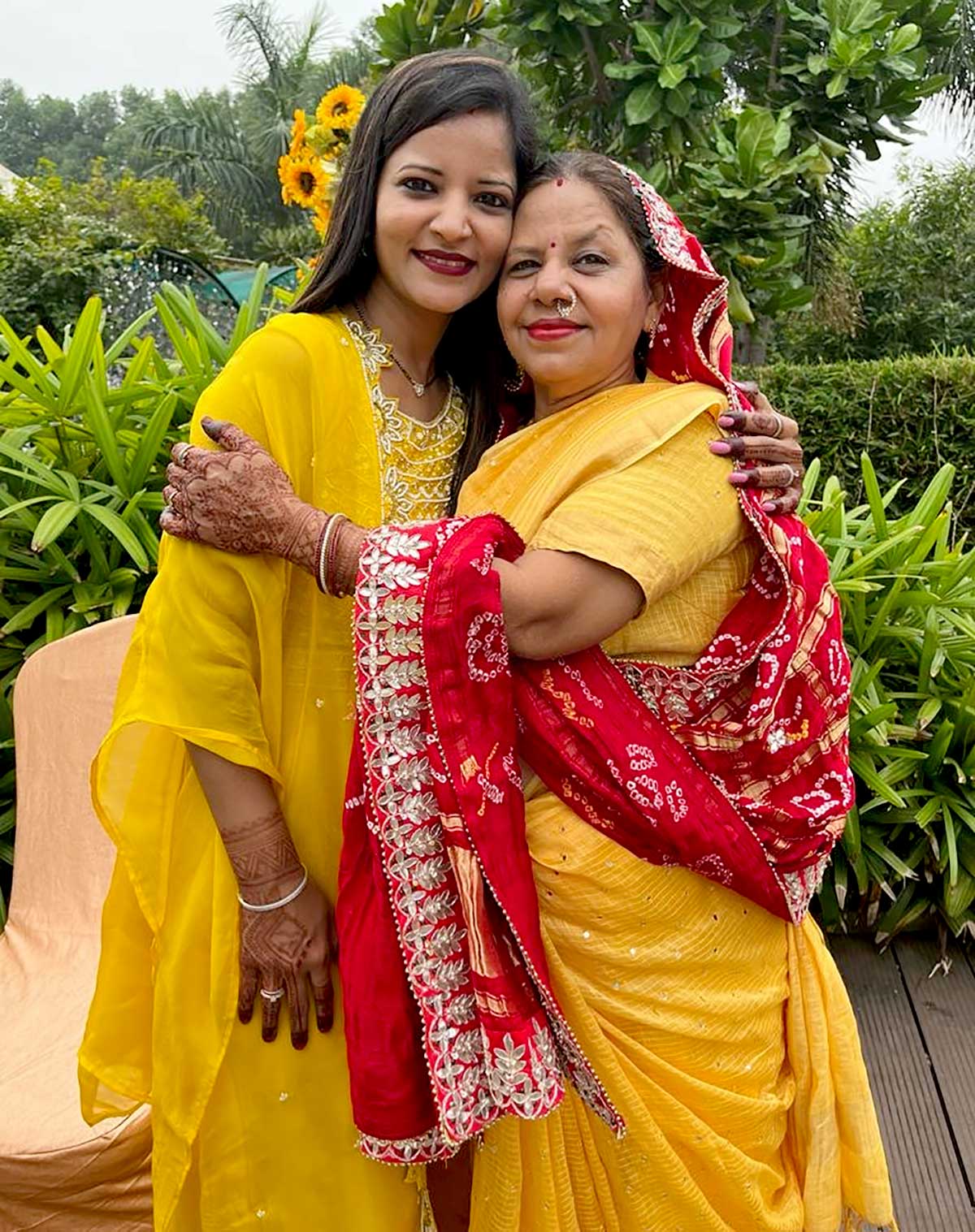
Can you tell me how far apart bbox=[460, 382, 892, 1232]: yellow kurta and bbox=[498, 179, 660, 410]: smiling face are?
0.07m

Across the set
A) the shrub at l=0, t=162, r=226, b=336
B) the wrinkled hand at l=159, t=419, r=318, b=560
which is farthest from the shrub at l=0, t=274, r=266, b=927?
the shrub at l=0, t=162, r=226, b=336

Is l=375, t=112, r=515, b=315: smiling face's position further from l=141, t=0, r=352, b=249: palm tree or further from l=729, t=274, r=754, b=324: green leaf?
l=141, t=0, r=352, b=249: palm tree

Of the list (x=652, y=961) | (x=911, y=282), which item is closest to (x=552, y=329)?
(x=652, y=961)

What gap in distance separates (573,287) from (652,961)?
0.93m

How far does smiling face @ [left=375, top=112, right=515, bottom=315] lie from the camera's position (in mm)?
1516

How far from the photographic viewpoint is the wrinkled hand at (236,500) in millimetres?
1422

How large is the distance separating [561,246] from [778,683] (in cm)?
67

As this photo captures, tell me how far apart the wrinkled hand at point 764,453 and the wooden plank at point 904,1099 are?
1.68 meters

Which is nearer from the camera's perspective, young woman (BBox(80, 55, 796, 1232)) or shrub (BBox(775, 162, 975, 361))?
young woman (BBox(80, 55, 796, 1232))

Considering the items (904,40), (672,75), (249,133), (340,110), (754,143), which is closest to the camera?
(340,110)

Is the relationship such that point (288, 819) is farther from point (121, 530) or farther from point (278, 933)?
point (121, 530)

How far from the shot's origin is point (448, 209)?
59.8 inches

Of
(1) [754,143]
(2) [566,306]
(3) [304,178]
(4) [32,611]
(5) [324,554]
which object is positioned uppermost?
(1) [754,143]

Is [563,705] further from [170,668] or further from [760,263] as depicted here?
[760,263]
